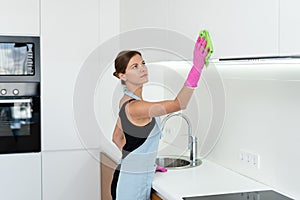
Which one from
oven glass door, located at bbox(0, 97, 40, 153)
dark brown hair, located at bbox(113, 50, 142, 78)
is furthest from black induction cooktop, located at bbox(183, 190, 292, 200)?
oven glass door, located at bbox(0, 97, 40, 153)

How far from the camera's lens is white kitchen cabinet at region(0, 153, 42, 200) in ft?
9.95

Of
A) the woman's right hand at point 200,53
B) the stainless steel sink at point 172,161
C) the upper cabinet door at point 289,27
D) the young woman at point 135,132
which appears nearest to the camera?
the upper cabinet door at point 289,27

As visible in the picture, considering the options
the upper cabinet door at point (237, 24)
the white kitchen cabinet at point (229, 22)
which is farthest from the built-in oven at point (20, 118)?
the upper cabinet door at point (237, 24)

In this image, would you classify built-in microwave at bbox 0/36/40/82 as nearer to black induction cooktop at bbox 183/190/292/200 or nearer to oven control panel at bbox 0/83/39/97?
oven control panel at bbox 0/83/39/97

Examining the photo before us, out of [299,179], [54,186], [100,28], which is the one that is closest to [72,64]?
[100,28]

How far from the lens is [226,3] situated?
176cm

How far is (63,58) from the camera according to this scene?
10.2 ft

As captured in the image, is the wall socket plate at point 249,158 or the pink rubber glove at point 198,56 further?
the wall socket plate at point 249,158

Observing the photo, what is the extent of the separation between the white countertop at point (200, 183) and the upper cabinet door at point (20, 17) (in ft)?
4.66

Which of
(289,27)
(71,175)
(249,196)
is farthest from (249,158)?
(71,175)

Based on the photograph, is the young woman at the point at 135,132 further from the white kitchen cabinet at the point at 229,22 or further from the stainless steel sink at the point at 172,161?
the stainless steel sink at the point at 172,161

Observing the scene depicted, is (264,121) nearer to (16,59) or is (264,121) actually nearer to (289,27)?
(289,27)

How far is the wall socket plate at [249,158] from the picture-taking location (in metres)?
2.12

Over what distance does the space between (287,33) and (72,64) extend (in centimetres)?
199
